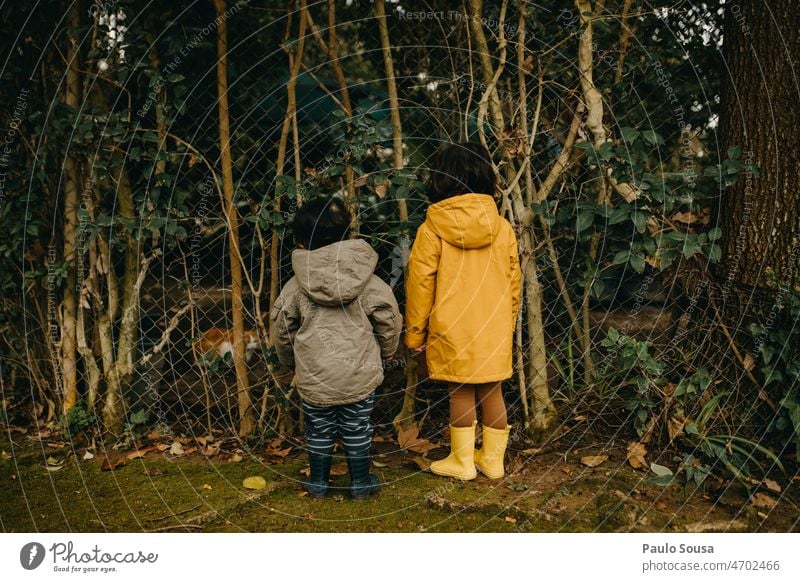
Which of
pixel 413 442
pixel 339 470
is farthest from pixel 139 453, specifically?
pixel 413 442

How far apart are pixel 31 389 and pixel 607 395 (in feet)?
10.9

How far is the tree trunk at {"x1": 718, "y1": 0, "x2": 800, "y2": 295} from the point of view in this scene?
3191 mm

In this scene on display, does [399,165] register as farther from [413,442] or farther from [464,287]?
[413,442]

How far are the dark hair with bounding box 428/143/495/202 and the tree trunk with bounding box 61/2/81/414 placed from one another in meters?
1.96

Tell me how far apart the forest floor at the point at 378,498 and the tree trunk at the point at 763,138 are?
3.52 ft

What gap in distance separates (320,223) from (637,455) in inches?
78.8

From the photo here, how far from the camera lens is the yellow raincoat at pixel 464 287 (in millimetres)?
3045

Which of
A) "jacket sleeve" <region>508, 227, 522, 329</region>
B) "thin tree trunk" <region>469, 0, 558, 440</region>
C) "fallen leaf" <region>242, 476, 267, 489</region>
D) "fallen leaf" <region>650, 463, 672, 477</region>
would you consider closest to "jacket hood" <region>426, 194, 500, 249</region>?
"jacket sleeve" <region>508, 227, 522, 329</region>

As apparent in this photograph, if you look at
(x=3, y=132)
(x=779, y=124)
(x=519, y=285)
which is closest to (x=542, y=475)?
(x=519, y=285)

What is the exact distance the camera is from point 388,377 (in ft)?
12.5

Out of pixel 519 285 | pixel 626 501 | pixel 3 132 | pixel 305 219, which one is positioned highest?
pixel 3 132

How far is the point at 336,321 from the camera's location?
2.96 m

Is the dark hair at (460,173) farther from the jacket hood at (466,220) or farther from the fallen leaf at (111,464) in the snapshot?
the fallen leaf at (111,464)
